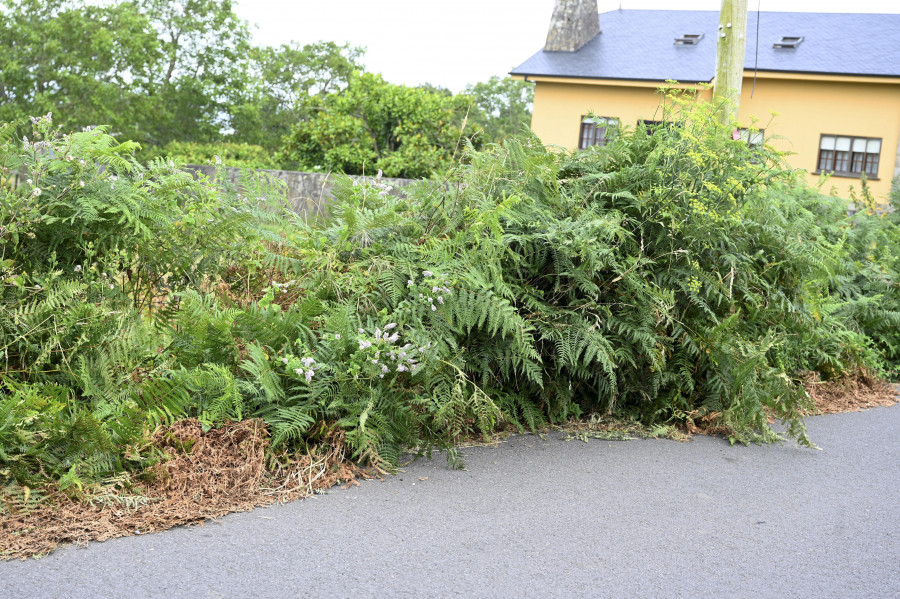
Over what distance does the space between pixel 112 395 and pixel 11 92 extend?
129 feet

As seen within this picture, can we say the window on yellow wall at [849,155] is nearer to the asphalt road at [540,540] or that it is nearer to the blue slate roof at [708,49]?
the blue slate roof at [708,49]

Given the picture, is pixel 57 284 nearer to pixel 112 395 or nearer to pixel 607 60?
pixel 112 395

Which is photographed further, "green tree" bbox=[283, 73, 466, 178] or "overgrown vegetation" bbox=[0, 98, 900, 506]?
"green tree" bbox=[283, 73, 466, 178]

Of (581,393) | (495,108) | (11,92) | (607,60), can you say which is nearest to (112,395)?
(581,393)

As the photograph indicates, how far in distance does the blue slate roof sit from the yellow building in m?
0.05

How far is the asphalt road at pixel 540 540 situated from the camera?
3.19 m

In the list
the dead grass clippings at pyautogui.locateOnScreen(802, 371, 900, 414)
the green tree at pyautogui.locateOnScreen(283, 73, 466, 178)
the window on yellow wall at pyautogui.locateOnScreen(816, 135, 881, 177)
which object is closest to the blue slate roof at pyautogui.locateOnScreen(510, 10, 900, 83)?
the window on yellow wall at pyautogui.locateOnScreen(816, 135, 881, 177)

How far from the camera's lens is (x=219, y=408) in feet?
14.2

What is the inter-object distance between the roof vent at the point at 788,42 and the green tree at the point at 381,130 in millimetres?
19005

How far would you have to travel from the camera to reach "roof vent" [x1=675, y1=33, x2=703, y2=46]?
118 feet

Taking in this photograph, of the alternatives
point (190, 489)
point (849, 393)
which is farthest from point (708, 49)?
point (190, 489)

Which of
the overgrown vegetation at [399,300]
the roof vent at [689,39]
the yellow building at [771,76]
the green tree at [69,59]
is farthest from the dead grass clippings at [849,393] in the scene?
the green tree at [69,59]

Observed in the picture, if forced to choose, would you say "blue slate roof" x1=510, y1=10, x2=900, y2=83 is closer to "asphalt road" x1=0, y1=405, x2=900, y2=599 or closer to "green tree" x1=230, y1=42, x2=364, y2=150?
"green tree" x1=230, y1=42, x2=364, y2=150

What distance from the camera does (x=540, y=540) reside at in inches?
147
